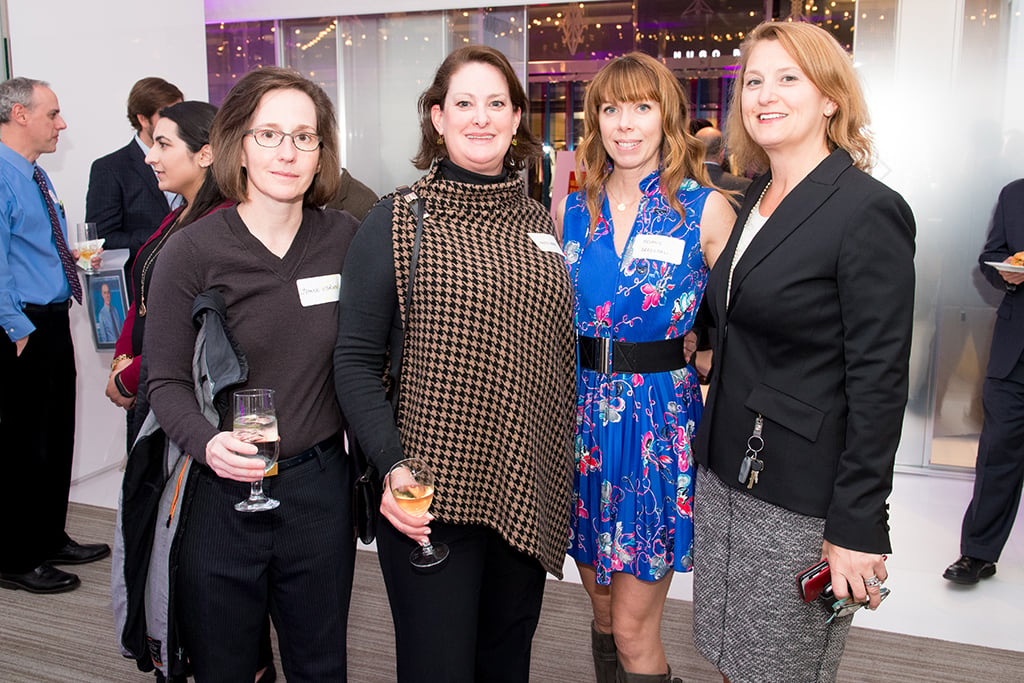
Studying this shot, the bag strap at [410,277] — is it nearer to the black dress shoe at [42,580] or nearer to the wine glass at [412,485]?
the wine glass at [412,485]

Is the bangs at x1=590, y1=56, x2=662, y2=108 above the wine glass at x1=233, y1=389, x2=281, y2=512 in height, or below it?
above

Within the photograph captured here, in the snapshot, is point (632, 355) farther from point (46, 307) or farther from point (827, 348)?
point (46, 307)

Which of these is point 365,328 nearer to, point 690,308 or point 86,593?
point 690,308

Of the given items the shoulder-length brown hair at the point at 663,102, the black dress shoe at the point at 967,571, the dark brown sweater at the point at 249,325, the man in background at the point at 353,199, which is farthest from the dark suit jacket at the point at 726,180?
the dark brown sweater at the point at 249,325

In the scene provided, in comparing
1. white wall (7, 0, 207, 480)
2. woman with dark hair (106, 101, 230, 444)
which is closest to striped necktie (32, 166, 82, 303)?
white wall (7, 0, 207, 480)

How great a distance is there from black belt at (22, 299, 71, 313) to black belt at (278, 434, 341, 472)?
93.5 inches

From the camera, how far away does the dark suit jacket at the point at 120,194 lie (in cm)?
422

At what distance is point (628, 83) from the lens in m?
2.11

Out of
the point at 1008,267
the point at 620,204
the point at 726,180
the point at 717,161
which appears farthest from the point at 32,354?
the point at 717,161

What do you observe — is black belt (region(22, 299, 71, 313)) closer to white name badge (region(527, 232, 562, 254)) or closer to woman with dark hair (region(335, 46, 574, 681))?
woman with dark hair (region(335, 46, 574, 681))

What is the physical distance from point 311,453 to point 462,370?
42 cm

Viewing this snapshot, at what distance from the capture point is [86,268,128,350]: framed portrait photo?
3708 mm

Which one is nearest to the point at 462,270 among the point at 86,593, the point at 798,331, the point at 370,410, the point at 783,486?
the point at 370,410

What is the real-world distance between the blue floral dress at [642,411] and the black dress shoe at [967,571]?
2.33m
